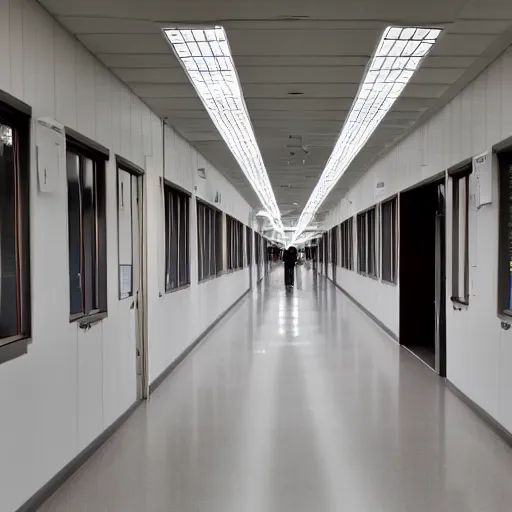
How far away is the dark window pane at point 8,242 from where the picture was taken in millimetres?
2900

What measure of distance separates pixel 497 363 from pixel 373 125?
10.7ft

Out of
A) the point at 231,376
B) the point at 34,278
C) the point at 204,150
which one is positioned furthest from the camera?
the point at 204,150

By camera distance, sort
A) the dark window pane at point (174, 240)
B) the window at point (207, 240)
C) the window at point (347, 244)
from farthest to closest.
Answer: the window at point (347, 244), the window at point (207, 240), the dark window pane at point (174, 240)

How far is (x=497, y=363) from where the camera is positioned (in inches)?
173

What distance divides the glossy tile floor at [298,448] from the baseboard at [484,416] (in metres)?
0.07

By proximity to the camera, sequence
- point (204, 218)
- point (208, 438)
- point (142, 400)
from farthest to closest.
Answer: point (204, 218) < point (142, 400) < point (208, 438)

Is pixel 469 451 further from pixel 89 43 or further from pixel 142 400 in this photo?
pixel 89 43

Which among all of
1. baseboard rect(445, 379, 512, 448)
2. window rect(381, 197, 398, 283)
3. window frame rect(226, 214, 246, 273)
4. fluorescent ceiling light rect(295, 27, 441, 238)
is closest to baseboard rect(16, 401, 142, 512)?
baseboard rect(445, 379, 512, 448)

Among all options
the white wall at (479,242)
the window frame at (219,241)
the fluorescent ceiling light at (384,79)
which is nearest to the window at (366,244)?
the window frame at (219,241)

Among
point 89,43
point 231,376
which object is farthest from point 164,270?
Answer: point 89,43

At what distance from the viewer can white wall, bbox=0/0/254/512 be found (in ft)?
9.42

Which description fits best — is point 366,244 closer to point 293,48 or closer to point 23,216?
point 293,48

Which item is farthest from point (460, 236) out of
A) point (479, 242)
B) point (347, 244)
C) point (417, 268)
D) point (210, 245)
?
point (347, 244)

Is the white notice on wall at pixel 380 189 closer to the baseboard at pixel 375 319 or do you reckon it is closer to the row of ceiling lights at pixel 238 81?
the row of ceiling lights at pixel 238 81
